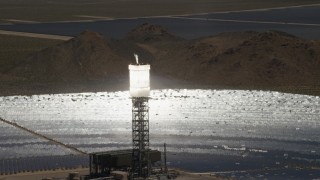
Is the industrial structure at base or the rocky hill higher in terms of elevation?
the rocky hill

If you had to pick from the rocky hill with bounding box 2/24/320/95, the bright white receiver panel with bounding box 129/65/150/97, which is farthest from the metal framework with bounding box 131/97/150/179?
the rocky hill with bounding box 2/24/320/95

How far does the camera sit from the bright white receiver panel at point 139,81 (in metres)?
78.9

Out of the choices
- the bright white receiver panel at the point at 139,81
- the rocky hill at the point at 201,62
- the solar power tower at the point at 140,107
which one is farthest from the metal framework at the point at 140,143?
the rocky hill at the point at 201,62

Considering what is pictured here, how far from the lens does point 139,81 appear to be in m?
79.3

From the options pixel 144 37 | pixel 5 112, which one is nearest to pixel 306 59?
pixel 144 37

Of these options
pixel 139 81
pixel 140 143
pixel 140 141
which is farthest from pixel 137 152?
pixel 139 81

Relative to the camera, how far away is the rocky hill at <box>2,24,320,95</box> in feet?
495

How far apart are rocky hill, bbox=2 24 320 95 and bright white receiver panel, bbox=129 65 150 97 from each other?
69.1m

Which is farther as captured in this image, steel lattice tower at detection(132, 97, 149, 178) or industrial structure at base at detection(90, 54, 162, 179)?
steel lattice tower at detection(132, 97, 149, 178)

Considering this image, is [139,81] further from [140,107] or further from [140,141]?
[140,141]

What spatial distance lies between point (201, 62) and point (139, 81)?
7979cm

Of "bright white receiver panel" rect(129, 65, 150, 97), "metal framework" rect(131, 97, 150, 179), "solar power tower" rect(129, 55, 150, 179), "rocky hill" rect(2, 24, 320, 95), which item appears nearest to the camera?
"bright white receiver panel" rect(129, 65, 150, 97)

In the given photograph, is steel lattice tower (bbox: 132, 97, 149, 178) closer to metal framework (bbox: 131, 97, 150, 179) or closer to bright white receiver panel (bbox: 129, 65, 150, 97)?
metal framework (bbox: 131, 97, 150, 179)

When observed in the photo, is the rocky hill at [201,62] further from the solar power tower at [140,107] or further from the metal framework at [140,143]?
the solar power tower at [140,107]
